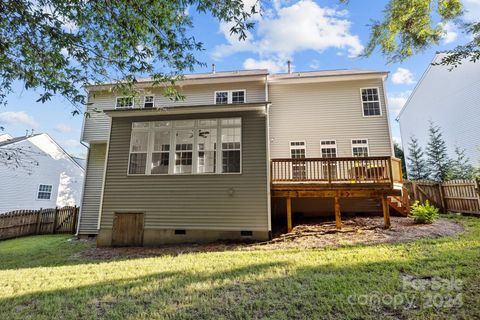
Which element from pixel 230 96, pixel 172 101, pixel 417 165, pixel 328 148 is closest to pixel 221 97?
pixel 230 96

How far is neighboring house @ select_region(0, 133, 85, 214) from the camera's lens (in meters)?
15.0

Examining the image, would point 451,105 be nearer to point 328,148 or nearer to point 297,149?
point 328,148

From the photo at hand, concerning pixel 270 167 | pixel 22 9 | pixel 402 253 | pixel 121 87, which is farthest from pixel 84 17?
pixel 402 253

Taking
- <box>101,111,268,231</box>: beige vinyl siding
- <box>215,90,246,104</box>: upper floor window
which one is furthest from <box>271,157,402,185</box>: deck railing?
<box>215,90,246,104</box>: upper floor window

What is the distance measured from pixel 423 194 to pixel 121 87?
1317cm

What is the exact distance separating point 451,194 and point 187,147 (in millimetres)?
11638

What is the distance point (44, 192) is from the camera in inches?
670

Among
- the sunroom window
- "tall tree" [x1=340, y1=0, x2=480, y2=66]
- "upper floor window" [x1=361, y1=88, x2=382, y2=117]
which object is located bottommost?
the sunroom window

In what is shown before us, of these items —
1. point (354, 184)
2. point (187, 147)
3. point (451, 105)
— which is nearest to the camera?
point (354, 184)

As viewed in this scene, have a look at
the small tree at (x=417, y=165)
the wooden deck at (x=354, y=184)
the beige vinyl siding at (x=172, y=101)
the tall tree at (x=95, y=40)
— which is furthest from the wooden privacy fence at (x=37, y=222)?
the small tree at (x=417, y=165)

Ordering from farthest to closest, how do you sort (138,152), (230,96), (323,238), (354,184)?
(230,96), (138,152), (354,184), (323,238)

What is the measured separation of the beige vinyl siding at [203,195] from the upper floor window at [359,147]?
5.25m

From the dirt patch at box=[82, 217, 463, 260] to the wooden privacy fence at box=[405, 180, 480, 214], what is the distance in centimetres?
204

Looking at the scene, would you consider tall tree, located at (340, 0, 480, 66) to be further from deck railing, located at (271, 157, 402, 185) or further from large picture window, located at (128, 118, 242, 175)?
large picture window, located at (128, 118, 242, 175)
